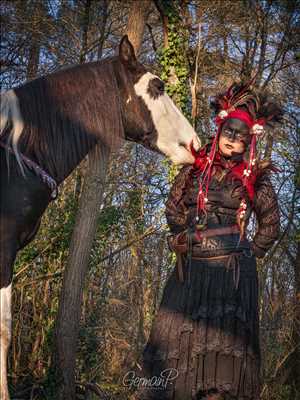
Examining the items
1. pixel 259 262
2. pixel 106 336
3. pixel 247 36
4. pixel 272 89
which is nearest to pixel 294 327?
pixel 259 262

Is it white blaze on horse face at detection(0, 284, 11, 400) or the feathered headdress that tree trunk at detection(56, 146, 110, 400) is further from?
white blaze on horse face at detection(0, 284, 11, 400)

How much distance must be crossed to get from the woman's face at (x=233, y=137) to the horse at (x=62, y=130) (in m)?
0.28

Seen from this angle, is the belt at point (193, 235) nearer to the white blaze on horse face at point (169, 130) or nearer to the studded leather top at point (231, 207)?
the studded leather top at point (231, 207)

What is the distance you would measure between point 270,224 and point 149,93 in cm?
124

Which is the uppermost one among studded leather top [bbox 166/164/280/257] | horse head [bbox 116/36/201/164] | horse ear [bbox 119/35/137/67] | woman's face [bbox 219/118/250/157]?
horse ear [bbox 119/35/137/67]

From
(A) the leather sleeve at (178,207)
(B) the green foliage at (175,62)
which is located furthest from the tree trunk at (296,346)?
(A) the leather sleeve at (178,207)

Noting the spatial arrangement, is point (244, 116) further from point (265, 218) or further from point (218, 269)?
point (218, 269)

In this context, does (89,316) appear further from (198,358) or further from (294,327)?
(198,358)

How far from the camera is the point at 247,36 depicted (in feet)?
32.8

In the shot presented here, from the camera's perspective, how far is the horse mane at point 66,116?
3.26 m

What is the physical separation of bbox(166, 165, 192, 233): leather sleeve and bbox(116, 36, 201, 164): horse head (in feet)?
0.66

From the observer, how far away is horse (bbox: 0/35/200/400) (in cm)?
308

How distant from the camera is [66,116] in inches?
135

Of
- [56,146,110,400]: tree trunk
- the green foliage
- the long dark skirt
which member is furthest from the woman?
the green foliage
